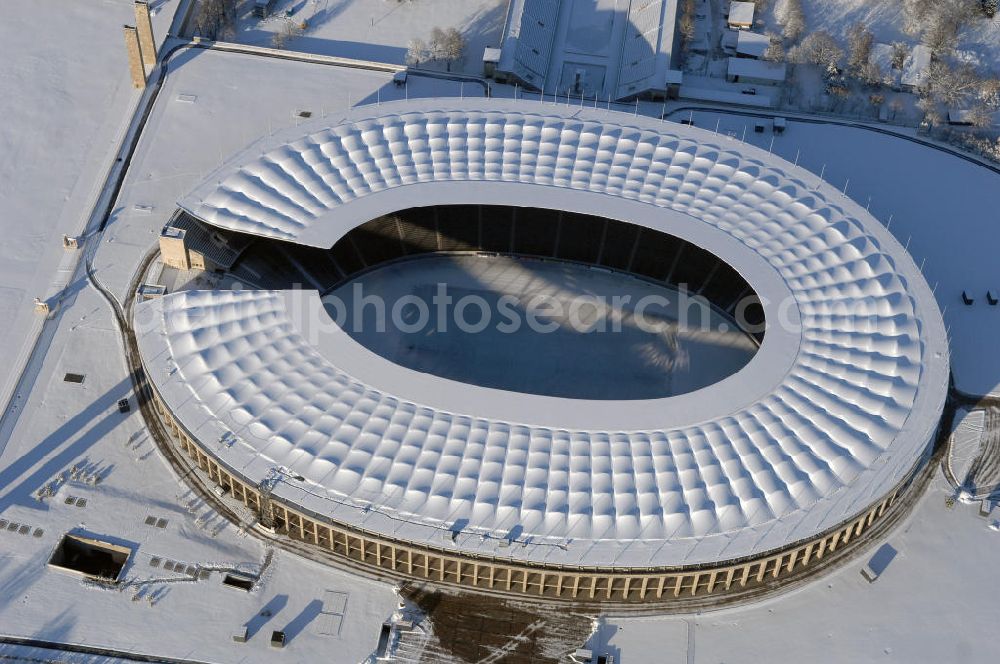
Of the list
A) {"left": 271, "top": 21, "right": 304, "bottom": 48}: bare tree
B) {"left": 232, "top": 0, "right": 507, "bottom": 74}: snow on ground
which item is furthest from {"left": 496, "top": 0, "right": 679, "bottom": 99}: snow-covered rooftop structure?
{"left": 271, "top": 21, "right": 304, "bottom": 48}: bare tree

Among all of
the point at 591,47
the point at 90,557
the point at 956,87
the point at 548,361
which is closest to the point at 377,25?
the point at 591,47

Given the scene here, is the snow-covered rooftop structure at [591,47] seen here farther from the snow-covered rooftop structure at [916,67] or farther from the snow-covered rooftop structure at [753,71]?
the snow-covered rooftop structure at [916,67]

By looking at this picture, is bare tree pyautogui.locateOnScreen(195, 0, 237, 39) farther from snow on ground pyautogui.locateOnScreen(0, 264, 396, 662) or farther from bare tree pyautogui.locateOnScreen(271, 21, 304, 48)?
snow on ground pyautogui.locateOnScreen(0, 264, 396, 662)

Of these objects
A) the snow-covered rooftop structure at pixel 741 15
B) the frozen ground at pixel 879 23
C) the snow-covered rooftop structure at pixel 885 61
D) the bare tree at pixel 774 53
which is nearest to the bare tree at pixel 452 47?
the snow-covered rooftop structure at pixel 741 15

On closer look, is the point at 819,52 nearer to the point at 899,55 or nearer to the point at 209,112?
the point at 899,55

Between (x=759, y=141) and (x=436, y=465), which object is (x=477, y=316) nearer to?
(x=436, y=465)
